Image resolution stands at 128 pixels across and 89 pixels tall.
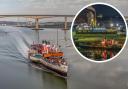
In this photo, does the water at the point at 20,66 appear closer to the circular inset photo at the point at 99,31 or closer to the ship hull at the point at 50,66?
the ship hull at the point at 50,66

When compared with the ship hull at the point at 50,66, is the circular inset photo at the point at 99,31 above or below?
above

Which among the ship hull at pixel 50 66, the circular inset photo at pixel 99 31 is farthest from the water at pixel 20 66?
the circular inset photo at pixel 99 31

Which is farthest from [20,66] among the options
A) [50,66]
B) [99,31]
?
[99,31]

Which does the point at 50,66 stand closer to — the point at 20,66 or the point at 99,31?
the point at 20,66

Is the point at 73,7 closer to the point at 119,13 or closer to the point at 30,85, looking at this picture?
the point at 119,13

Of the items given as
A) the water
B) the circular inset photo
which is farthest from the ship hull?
the circular inset photo

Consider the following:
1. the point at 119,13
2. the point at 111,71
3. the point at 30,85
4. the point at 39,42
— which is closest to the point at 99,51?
the point at 111,71
